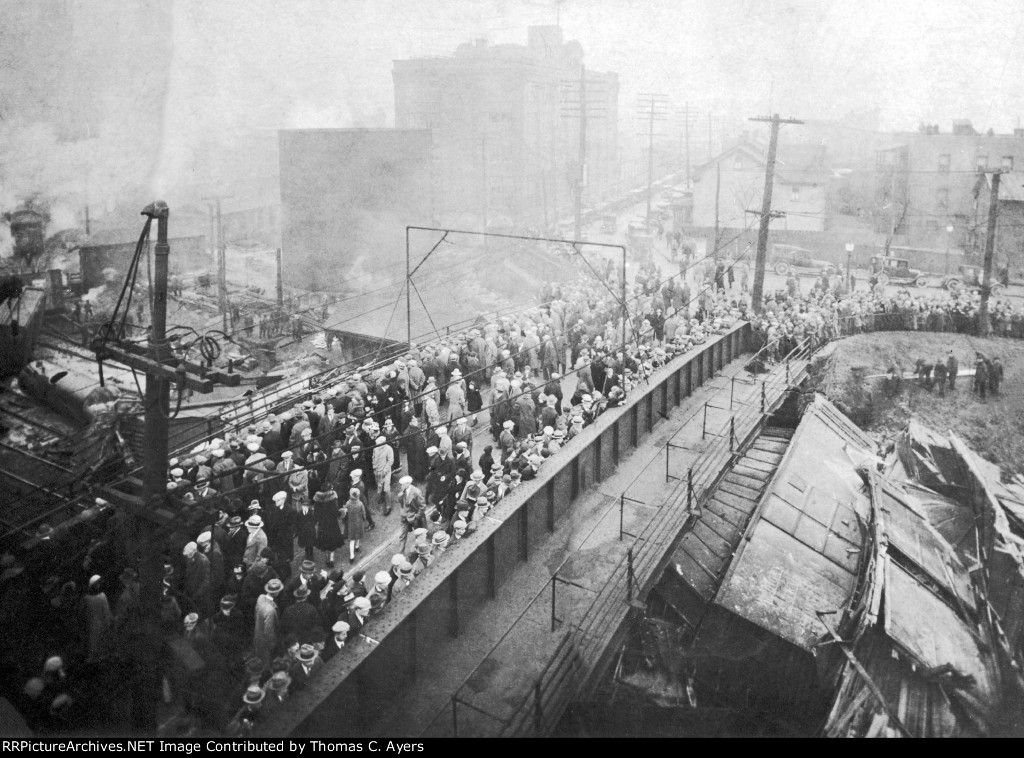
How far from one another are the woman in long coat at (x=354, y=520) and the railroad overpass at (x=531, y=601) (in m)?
2.40

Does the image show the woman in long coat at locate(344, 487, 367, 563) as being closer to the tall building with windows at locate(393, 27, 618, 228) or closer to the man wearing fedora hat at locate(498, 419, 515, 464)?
the man wearing fedora hat at locate(498, 419, 515, 464)

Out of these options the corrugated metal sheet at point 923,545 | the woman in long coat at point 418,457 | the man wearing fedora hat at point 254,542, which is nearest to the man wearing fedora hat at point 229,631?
the man wearing fedora hat at point 254,542

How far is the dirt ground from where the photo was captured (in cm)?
1534

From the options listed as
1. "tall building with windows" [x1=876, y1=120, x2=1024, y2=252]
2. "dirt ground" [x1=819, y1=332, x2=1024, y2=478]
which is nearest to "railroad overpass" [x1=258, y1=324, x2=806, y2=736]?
"dirt ground" [x1=819, y1=332, x2=1024, y2=478]

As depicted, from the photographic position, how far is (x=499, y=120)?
123ft

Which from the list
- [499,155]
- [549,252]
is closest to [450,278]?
[549,252]

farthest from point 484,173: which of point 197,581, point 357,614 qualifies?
point 357,614

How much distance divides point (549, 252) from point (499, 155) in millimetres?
9881

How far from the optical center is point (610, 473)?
12.2 metres

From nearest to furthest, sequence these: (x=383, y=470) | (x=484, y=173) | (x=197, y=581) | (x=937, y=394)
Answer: (x=197, y=581), (x=383, y=470), (x=937, y=394), (x=484, y=173)

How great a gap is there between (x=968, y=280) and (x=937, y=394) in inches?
387

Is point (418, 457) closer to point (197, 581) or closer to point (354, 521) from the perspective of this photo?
point (354, 521)
